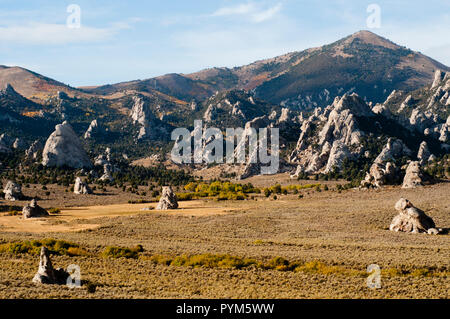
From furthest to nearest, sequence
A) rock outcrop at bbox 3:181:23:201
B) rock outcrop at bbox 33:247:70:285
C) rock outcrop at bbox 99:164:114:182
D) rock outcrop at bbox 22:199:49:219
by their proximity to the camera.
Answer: rock outcrop at bbox 99:164:114:182 → rock outcrop at bbox 3:181:23:201 → rock outcrop at bbox 22:199:49:219 → rock outcrop at bbox 33:247:70:285

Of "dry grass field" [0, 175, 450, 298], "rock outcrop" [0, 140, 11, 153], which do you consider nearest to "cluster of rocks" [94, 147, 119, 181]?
"rock outcrop" [0, 140, 11, 153]

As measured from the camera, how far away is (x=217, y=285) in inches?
1264

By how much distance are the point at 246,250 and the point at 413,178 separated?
3171 inches

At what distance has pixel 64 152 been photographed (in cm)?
15050

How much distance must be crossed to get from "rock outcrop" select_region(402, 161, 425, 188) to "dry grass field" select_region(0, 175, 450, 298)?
9185mm

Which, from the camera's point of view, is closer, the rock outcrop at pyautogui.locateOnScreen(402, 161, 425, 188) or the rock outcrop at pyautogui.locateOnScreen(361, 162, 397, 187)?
the rock outcrop at pyautogui.locateOnScreen(402, 161, 425, 188)

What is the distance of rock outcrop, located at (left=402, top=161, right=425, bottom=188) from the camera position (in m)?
110

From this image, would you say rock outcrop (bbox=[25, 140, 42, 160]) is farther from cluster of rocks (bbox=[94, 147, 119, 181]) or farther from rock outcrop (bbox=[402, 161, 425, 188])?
rock outcrop (bbox=[402, 161, 425, 188])

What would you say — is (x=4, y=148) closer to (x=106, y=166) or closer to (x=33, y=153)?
(x=33, y=153)

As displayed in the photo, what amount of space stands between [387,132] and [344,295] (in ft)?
530

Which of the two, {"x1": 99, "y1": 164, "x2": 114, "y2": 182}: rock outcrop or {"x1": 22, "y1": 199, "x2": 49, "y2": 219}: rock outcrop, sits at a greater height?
{"x1": 99, "y1": 164, "x2": 114, "y2": 182}: rock outcrop

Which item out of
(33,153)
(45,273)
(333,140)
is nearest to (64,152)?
(33,153)
